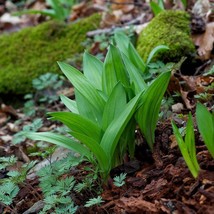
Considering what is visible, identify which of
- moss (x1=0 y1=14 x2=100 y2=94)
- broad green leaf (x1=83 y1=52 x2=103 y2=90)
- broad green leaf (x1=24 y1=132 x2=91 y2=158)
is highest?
broad green leaf (x1=83 y1=52 x2=103 y2=90)

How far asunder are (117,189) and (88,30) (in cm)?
249

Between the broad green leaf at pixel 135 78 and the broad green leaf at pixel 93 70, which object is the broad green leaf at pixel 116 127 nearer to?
the broad green leaf at pixel 135 78

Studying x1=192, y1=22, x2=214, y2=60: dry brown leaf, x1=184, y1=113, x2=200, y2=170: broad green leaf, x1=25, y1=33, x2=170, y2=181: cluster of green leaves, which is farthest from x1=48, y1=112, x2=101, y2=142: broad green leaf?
x1=192, y1=22, x2=214, y2=60: dry brown leaf

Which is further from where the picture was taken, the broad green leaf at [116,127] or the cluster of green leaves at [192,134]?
the broad green leaf at [116,127]

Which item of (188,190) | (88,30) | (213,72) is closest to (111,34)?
(88,30)

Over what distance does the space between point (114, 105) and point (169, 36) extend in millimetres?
1262

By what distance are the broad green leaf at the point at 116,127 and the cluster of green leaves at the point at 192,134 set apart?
237mm

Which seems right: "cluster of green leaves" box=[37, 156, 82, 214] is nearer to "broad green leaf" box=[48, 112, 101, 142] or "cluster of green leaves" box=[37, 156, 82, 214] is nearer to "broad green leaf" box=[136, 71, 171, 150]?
"broad green leaf" box=[48, 112, 101, 142]

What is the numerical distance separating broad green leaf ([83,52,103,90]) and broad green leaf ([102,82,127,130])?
291 millimetres

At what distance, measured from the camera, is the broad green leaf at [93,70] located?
2379 millimetres

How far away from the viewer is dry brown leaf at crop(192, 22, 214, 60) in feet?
10.3

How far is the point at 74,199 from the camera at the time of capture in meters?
2.09

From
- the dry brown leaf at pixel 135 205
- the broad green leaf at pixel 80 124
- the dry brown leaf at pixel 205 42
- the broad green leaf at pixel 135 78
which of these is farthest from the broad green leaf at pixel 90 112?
the dry brown leaf at pixel 205 42

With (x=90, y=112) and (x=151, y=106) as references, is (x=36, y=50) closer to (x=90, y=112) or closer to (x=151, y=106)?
(x=90, y=112)
